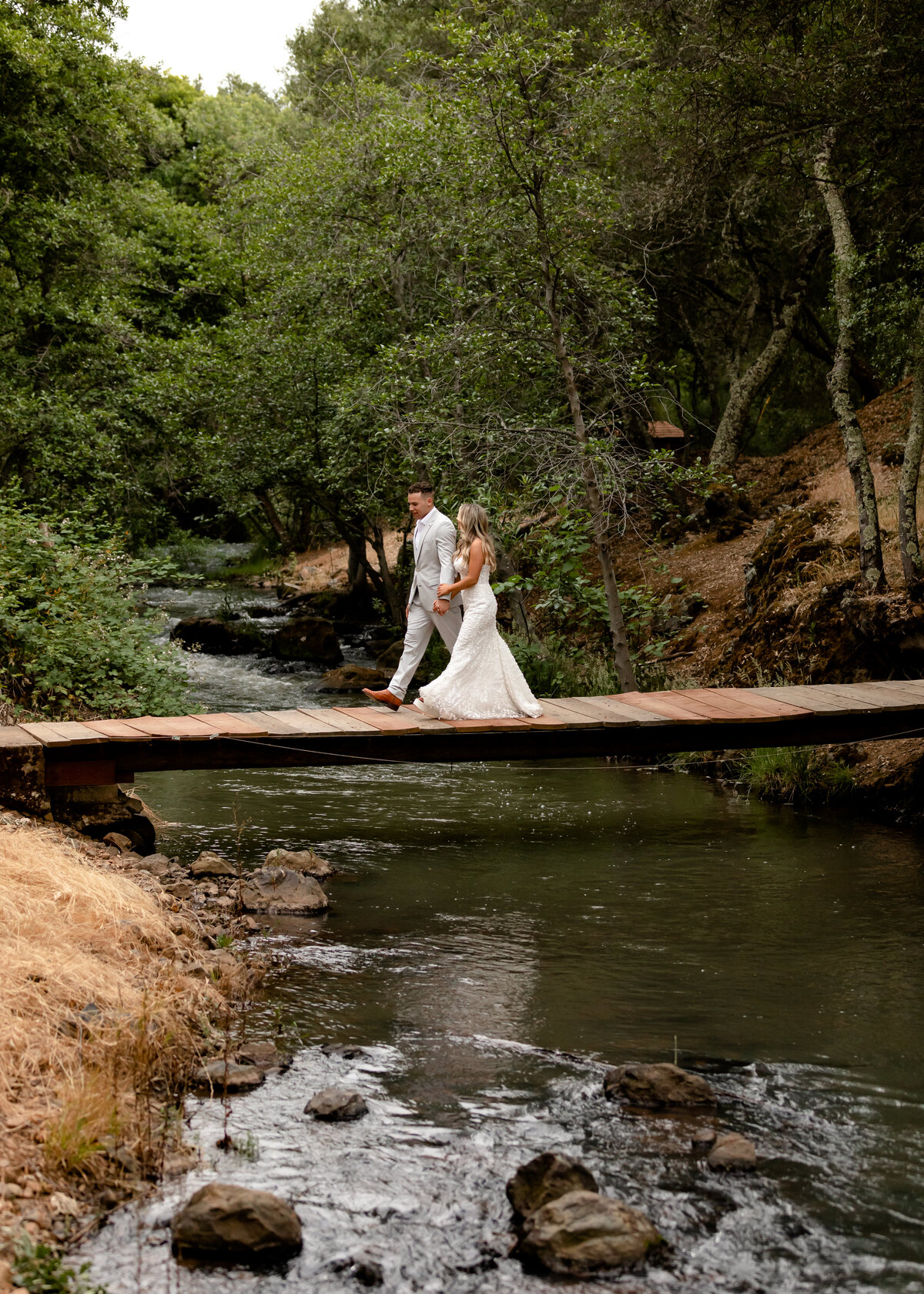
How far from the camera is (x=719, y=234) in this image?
23.0 metres

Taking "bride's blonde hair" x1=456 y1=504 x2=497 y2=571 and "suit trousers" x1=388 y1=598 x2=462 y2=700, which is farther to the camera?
"suit trousers" x1=388 y1=598 x2=462 y2=700

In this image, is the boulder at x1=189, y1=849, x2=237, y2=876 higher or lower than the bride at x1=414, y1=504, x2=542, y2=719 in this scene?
lower

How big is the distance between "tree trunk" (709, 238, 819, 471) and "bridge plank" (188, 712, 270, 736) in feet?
49.1

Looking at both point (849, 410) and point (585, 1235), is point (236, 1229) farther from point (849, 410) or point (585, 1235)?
point (849, 410)

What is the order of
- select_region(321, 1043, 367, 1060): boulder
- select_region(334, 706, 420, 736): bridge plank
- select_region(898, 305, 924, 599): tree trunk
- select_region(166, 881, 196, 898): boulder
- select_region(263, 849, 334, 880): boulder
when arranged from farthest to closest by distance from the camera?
select_region(898, 305, 924, 599): tree trunk, select_region(334, 706, 420, 736): bridge plank, select_region(263, 849, 334, 880): boulder, select_region(166, 881, 196, 898): boulder, select_region(321, 1043, 367, 1060): boulder

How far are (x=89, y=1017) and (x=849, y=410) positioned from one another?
1137cm

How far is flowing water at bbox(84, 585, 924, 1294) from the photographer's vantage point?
4.11m

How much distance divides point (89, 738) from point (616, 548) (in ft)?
51.7

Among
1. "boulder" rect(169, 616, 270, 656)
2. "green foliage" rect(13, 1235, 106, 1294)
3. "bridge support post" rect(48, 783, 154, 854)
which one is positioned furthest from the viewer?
"boulder" rect(169, 616, 270, 656)

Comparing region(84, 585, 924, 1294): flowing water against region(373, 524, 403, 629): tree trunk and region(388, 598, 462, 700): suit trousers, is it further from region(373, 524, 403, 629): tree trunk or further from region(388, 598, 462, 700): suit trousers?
region(373, 524, 403, 629): tree trunk

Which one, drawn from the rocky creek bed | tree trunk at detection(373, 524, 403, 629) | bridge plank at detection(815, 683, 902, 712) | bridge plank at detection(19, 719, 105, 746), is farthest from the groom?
tree trunk at detection(373, 524, 403, 629)

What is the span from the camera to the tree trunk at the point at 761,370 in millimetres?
22953

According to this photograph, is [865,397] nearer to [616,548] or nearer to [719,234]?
[719,234]

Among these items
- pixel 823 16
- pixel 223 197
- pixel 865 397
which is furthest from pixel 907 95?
pixel 223 197
